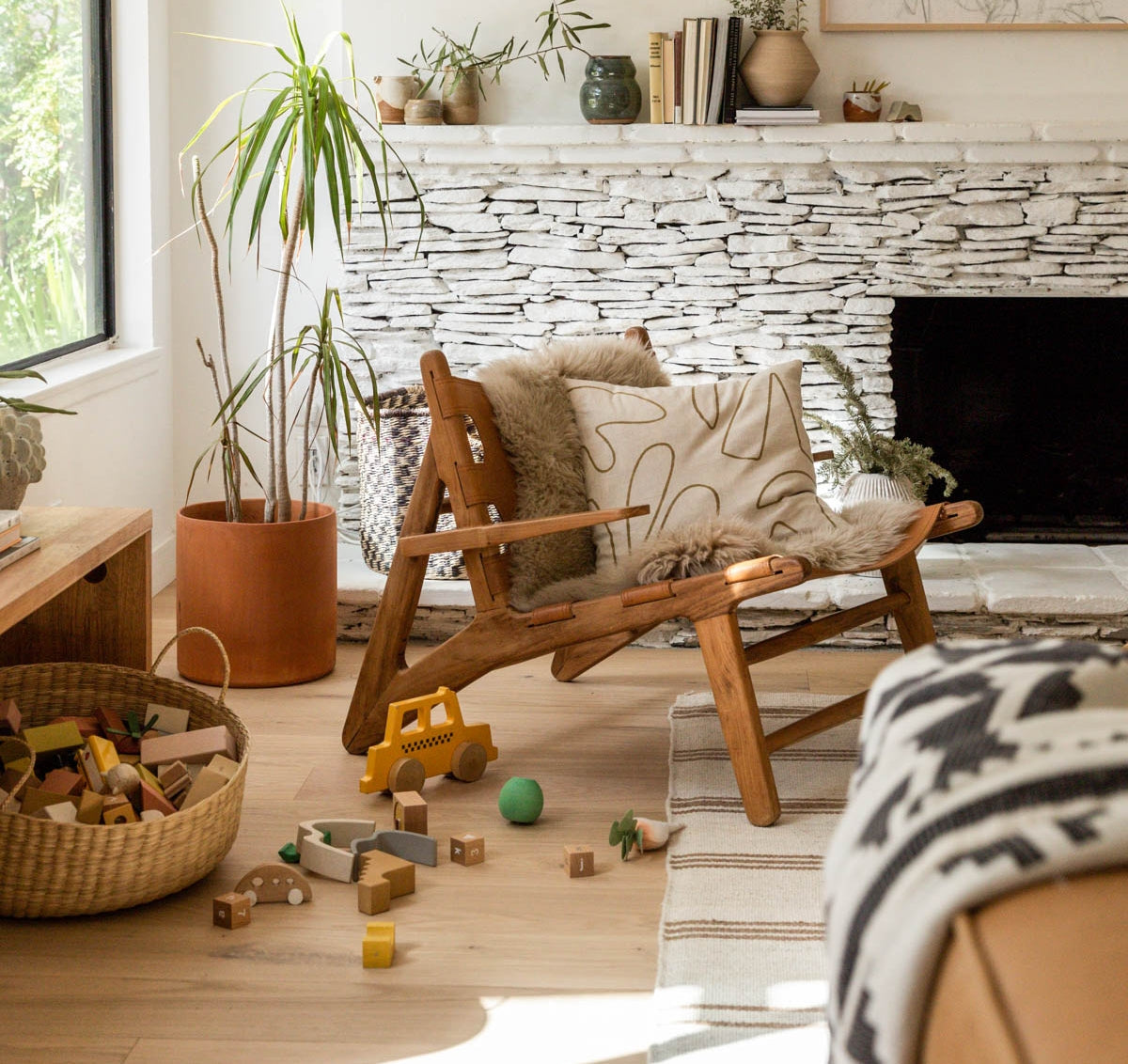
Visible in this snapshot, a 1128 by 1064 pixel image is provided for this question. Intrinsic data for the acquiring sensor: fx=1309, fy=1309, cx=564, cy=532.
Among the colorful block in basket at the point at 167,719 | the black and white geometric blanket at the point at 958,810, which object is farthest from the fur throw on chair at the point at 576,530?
the black and white geometric blanket at the point at 958,810

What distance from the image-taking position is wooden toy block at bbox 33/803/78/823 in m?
1.90

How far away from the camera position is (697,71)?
11.3 feet

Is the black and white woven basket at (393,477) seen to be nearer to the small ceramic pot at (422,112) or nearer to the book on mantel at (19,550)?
the small ceramic pot at (422,112)

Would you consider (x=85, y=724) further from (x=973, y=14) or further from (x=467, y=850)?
(x=973, y=14)

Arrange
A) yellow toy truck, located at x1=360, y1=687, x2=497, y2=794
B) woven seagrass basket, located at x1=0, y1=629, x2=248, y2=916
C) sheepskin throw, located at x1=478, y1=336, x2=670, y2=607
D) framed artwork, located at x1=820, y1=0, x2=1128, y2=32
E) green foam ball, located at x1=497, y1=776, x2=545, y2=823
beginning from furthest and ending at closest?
1. framed artwork, located at x1=820, y1=0, x2=1128, y2=32
2. sheepskin throw, located at x1=478, y1=336, x2=670, y2=607
3. yellow toy truck, located at x1=360, y1=687, x2=497, y2=794
4. green foam ball, located at x1=497, y1=776, x2=545, y2=823
5. woven seagrass basket, located at x1=0, y1=629, x2=248, y2=916

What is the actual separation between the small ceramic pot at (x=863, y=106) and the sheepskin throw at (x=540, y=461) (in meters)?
1.39

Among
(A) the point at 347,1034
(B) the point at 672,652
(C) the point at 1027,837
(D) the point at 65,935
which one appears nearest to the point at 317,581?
(B) the point at 672,652

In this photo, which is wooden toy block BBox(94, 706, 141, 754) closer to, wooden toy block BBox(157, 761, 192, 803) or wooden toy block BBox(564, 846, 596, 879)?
wooden toy block BBox(157, 761, 192, 803)

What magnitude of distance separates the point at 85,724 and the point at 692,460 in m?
1.21

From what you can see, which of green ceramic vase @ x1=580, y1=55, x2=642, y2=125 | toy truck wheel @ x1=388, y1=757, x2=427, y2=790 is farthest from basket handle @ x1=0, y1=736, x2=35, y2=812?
green ceramic vase @ x1=580, y1=55, x2=642, y2=125

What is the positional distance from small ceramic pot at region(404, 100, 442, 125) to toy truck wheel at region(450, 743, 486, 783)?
185 cm

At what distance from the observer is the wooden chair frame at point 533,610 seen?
223 cm

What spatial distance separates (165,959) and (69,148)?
2.33 meters

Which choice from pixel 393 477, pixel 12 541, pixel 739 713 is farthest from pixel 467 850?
pixel 393 477
